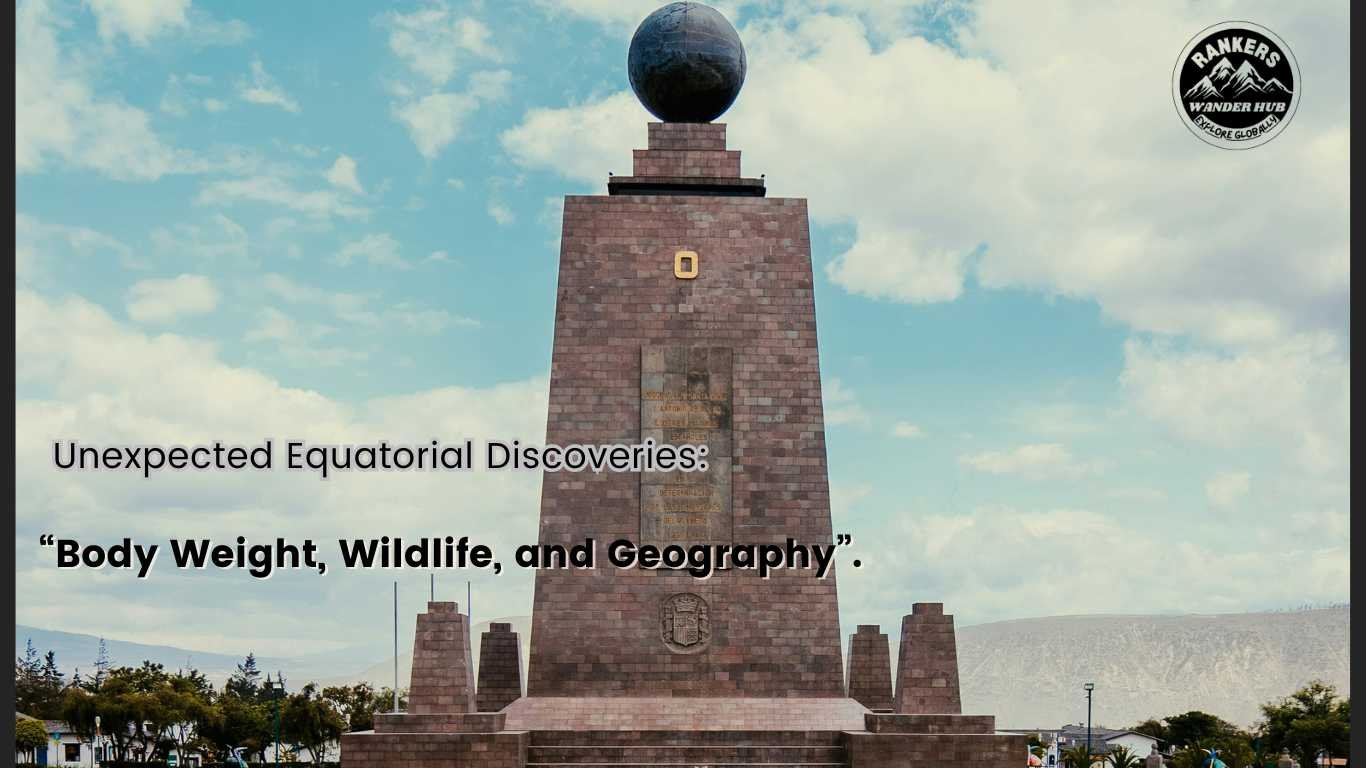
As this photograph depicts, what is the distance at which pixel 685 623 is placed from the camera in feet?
81.3

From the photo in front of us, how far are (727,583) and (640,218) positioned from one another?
6289 millimetres

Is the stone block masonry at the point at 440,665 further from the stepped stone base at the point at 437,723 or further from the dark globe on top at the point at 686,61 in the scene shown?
the dark globe on top at the point at 686,61

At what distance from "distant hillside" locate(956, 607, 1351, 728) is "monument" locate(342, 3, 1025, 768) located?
14427 centimetres

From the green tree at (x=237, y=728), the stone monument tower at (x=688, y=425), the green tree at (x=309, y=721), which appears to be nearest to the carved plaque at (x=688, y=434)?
the stone monument tower at (x=688, y=425)

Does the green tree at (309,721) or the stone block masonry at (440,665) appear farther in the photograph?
the green tree at (309,721)

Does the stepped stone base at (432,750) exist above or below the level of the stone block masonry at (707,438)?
below

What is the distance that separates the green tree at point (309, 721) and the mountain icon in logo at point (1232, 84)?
143 ft

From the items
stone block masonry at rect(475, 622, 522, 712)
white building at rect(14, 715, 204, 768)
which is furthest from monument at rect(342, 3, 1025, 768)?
white building at rect(14, 715, 204, 768)

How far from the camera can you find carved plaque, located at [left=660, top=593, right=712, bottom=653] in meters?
24.7

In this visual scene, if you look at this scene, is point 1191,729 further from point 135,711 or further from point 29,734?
point 29,734

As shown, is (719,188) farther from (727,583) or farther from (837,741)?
(837,741)

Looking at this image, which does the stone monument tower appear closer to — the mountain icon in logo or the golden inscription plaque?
the golden inscription plaque

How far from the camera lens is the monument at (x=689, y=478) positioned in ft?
77.5

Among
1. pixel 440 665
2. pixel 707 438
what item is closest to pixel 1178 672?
pixel 707 438
